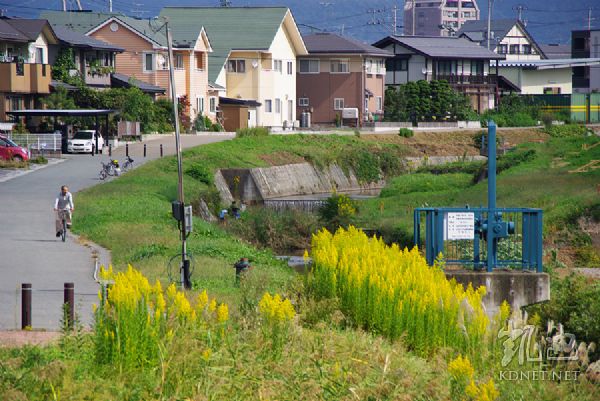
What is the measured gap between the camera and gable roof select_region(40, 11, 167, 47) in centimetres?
7100

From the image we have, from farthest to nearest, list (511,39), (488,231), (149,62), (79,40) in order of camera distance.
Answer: (511,39), (149,62), (79,40), (488,231)

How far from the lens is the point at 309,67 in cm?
8400

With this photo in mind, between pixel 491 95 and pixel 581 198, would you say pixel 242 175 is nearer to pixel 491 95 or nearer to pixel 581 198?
pixel 581 198

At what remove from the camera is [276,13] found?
79375 millimetres

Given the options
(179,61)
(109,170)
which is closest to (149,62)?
(179,61)

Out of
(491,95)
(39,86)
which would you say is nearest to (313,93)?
(491,95)

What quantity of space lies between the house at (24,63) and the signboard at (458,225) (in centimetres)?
3897

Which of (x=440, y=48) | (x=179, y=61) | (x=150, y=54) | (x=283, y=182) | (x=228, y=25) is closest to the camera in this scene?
(x=283, y=182)

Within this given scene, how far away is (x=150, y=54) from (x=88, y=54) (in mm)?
6005

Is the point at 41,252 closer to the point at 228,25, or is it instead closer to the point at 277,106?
the point at 277,106

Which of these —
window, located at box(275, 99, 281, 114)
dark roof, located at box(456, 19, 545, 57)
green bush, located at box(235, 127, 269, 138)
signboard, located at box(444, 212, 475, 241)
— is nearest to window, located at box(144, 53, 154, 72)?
window, located at box(275, 99, 281, 114)

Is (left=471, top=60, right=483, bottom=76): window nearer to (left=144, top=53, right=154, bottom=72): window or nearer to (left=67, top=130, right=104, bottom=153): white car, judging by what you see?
(left=144, top=53, right=154, bottom=72): window

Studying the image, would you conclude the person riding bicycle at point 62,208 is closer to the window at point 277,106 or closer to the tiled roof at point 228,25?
the tiled roof at point 228,25

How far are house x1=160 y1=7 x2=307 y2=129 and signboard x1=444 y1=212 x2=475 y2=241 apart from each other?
182 feet
